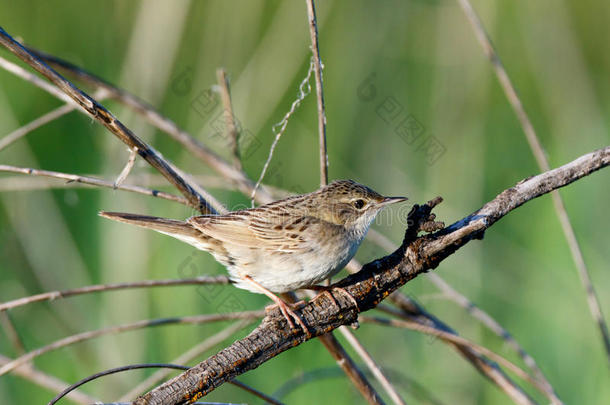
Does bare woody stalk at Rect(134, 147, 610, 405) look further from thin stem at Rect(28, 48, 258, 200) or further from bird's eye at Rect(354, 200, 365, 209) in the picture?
thin stem at Rect(28, 48, 258, 200)

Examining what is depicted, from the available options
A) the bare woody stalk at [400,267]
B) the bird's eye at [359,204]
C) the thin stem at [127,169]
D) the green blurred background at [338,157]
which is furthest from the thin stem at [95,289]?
the green blurred background at [338,157]

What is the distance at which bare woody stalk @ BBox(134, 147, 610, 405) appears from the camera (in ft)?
7.27

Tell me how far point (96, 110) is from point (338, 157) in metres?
3.24

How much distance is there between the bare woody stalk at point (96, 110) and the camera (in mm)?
2152

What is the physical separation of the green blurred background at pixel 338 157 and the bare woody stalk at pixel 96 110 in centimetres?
139

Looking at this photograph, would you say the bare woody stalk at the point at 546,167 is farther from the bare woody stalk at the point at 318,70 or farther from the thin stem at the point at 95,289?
the thin stem at the point at 95,289

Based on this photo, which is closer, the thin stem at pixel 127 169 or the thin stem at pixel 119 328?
the thin stem at pixel 127 169

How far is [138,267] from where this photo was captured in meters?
4.41

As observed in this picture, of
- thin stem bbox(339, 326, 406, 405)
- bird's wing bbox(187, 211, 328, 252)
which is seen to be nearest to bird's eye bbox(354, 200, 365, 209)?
bird's wing bbox(187, 211, 328, 252)

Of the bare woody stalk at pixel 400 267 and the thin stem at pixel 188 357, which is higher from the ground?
the thin stem at pixel 188 357

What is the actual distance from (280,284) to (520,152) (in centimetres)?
374

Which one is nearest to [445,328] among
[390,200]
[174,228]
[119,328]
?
[390,200]

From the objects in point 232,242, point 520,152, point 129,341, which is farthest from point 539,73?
point 129,341

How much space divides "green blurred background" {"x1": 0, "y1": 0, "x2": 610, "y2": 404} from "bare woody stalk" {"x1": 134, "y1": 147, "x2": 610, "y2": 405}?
3.79 ft
